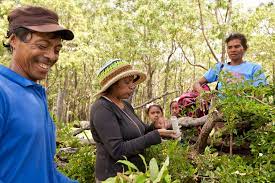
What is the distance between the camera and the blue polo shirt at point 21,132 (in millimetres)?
1663

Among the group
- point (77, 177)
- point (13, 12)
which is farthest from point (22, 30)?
point (77, 177)

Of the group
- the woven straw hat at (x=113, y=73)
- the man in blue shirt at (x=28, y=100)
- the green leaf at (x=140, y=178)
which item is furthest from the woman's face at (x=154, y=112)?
the green leaf at (x=140, y=178)

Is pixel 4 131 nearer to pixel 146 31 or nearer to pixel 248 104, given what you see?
pixel 248 104

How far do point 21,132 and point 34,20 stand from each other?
562mm

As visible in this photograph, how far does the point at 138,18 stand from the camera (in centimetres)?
2050

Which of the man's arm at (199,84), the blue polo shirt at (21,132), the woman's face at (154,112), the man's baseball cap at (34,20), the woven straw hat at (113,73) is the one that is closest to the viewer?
the blue polo shirt at (21,132)

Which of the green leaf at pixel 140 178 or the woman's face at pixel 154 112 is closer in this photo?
the green leaf at pixel 140 178

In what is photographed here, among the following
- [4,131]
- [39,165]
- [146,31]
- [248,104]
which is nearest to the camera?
[4,131]

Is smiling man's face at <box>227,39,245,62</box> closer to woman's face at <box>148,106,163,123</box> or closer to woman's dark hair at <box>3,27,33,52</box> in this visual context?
woman's face at <box>148,106,163,123</box>

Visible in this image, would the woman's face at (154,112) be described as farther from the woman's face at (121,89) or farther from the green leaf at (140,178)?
the green leaf at (140,178)

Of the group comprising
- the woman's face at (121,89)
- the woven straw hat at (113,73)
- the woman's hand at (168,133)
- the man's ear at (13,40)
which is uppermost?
the man's ear at (13,40)

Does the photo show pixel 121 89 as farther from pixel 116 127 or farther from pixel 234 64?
pixel 234 64

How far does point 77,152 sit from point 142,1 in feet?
56.0

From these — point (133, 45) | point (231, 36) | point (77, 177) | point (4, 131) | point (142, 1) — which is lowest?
point (77, 177)
